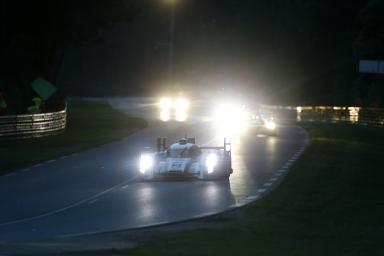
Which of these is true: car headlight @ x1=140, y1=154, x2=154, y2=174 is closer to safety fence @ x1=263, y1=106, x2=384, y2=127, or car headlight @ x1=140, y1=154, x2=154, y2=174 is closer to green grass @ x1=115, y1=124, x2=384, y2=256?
green grass @ x1=115, y1=124, x2=384, y2=256

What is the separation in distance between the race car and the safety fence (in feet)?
142

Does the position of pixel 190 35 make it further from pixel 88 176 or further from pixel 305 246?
pixel 305 246

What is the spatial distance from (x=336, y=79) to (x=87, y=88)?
56025 millimetres

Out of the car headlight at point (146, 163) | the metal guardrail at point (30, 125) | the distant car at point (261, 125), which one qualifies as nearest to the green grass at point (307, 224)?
the car headlight at point (146, 163)

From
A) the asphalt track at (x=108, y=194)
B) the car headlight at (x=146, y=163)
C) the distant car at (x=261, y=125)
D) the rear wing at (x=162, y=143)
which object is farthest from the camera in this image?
the distant car at (x=261, y=125)

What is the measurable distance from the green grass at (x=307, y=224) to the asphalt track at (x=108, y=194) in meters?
0.81

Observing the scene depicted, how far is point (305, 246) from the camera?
13.0 m

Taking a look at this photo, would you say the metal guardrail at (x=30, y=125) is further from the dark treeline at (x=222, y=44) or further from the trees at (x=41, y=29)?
the trees at (x=41, y=29)

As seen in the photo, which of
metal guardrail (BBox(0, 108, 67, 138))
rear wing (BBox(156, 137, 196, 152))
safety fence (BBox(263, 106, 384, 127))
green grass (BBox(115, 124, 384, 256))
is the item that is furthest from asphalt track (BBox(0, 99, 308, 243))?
safety fence (BBox(263, 106, 384, 127))

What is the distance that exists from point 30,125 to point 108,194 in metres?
24.0

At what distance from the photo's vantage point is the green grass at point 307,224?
1278cm

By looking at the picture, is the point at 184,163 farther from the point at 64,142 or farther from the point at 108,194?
the point at 64,142

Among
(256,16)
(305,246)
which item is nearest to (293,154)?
(305,246)

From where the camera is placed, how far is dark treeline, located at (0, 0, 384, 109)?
6425 cm
